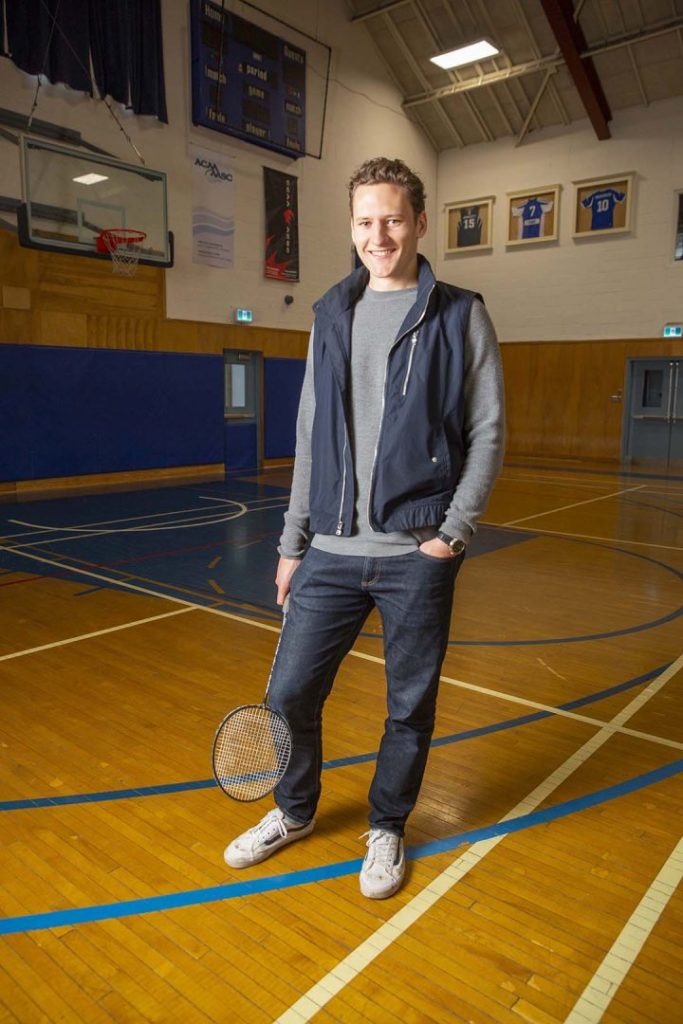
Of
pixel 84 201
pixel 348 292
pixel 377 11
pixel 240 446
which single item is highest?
pixel 377 11

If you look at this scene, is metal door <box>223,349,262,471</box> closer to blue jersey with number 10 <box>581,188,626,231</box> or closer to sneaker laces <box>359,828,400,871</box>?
blue jersey with number 10 <box>581,188,626,231</box>

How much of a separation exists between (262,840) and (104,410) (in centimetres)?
1007

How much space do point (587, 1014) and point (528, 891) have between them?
1.47 feet

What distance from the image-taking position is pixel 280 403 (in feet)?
47.8

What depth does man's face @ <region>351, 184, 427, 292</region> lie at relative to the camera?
6.21ft

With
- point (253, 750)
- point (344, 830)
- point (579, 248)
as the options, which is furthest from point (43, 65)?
point (344, 830)

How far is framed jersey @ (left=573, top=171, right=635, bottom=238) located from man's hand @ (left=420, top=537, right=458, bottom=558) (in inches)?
594

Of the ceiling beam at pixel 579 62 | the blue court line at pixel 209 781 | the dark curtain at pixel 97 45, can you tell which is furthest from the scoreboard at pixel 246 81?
the blue court line at pixel 209 781

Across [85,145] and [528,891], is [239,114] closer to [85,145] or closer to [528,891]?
[85,145]

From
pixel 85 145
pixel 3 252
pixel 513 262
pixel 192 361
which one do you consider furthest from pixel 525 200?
pixel 3 252

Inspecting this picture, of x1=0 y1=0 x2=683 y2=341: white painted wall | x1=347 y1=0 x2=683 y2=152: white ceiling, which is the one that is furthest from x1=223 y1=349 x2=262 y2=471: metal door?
x1=347 y1=0 x2=683 y2=152: white ceiling

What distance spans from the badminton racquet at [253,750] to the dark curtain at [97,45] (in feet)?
35.0

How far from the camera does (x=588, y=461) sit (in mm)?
15805

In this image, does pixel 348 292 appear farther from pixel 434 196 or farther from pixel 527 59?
pixel 434 196
